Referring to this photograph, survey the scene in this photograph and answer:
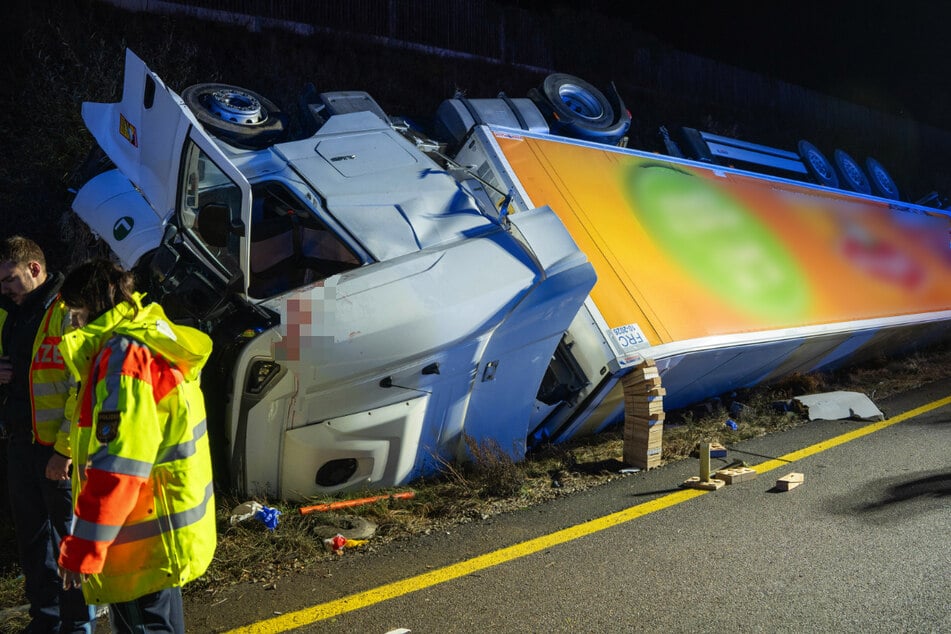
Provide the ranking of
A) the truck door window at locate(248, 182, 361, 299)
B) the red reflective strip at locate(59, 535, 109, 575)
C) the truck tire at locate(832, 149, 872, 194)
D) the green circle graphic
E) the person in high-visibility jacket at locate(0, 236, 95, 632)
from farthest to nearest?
1. the truck tire at locate(832, 149, 872, 194)
2. the green circle graphic
3. the truck door window at locate(248, 182, 361, 299)
4. the person in high-visibility jacket at locate(0, 236, 95, 632)
5. the red reflective strip at locate(59, 535, 109, 575)

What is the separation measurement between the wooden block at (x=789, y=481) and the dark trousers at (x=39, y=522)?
3323 millimetres

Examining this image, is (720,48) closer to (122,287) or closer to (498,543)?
(498,543)

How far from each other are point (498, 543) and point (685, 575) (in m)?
0.84

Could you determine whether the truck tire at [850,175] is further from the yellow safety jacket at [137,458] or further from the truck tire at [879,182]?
the yellow safety jacket at [137,458]

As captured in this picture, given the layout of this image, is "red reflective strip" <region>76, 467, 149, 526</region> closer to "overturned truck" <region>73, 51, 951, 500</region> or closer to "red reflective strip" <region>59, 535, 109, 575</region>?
"red reflective strip" <region>59, 535, 109, 575</region>

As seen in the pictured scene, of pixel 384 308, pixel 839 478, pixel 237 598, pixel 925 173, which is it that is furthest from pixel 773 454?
pixel 925 173

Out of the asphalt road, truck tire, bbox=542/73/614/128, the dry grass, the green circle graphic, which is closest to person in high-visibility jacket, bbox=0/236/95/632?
the dry grass

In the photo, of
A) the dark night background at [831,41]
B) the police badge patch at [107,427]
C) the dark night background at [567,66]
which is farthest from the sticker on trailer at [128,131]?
the dark night background at [831,41]

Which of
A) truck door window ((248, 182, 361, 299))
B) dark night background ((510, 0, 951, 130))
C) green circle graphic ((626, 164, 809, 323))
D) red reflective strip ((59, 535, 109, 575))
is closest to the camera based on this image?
red reflective strip ((59, 535, 109, 575))

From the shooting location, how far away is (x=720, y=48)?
18.5m

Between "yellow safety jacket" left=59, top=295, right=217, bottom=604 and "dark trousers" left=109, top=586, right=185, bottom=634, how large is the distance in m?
0.06

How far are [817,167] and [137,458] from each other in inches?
365

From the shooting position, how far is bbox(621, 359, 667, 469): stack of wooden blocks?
15.3ft

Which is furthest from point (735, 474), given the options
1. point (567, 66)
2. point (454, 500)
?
point (567, 66)
